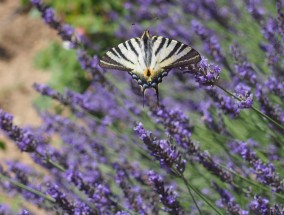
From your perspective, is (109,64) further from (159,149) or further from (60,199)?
(60,199)

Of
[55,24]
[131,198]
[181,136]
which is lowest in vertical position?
[131,198]

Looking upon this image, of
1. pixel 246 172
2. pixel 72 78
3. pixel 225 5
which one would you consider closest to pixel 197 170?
pixel 246 172

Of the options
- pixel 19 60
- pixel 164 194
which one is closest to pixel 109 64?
pixel 164 194

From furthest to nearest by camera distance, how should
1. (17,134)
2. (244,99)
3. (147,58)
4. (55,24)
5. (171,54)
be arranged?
(55,24)
(17,134)
(147,58)
(171,54)
(244,99)

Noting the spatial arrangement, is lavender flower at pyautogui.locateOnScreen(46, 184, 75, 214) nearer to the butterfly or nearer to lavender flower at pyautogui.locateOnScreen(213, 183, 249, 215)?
the butterfly

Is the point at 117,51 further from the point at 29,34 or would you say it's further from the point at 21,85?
the point at 29,34

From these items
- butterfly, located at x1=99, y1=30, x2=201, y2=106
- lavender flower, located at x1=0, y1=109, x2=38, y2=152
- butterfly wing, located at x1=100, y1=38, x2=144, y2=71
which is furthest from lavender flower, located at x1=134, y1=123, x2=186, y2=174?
lavender flower, located at x1=0, y1=109, x2=38, y2=152
